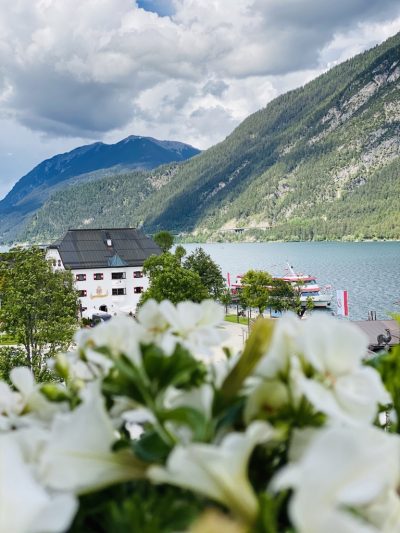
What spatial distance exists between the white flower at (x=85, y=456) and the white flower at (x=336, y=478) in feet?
0.87

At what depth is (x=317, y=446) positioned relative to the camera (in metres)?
0.55

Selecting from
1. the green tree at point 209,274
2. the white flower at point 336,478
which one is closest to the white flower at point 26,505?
the white flower at point 336,478

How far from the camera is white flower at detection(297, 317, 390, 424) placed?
74 cm

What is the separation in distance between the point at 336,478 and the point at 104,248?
46.3 meters

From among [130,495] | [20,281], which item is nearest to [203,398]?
[130,495]

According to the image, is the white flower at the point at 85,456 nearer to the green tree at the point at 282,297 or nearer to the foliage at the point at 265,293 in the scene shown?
the foliage at the point at 265,293

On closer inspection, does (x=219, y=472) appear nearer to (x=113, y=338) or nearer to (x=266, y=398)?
(x=266, y=398)

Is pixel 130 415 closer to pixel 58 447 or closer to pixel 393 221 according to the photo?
pixel 58 447

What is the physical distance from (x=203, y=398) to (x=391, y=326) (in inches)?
942

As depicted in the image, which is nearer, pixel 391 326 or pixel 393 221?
pixel 391 326

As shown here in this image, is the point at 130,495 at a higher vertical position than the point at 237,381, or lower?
lower

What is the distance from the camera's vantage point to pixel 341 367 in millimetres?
768

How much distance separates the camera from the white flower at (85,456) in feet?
2.22

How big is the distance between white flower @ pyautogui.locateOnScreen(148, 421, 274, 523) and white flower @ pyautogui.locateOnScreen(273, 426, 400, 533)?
79mm
